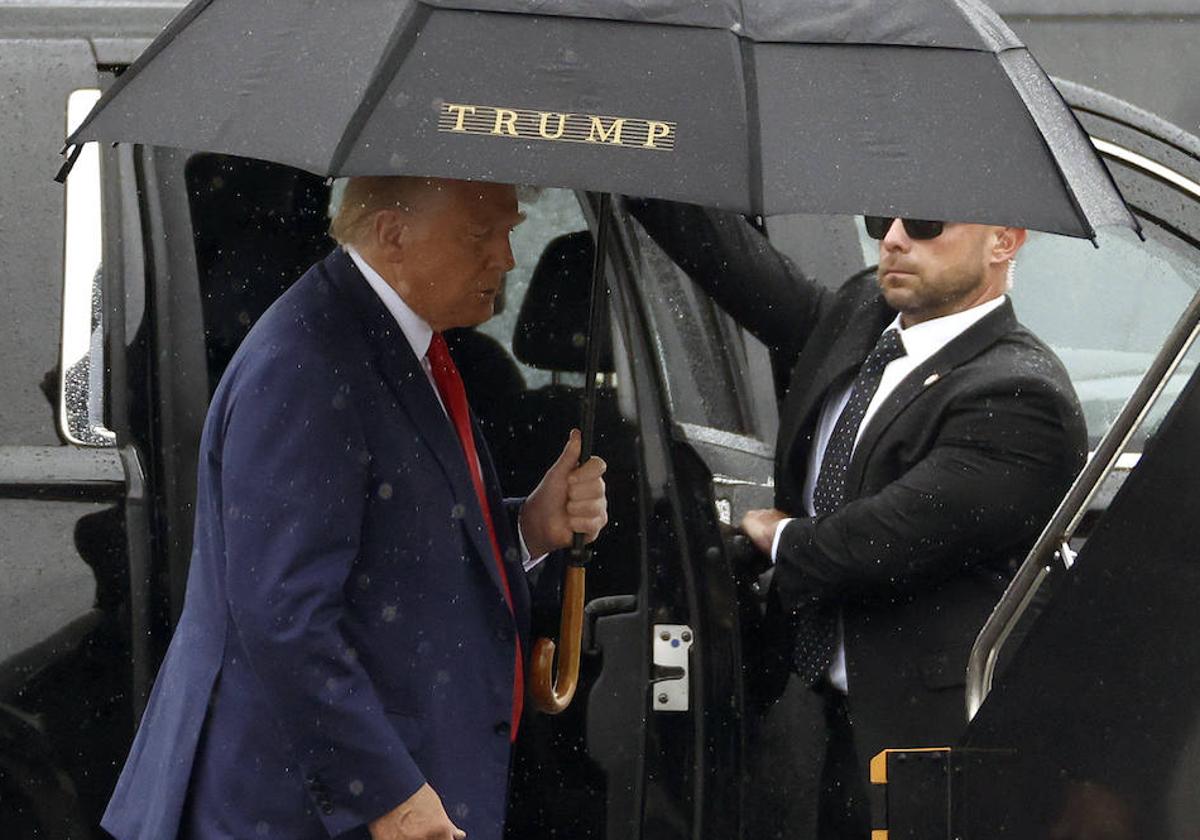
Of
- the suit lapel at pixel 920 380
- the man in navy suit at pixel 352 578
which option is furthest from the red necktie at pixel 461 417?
the suit lapel at pixel 920 380

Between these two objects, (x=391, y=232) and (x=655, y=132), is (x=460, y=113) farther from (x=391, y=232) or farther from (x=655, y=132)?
(x=391, y=232)

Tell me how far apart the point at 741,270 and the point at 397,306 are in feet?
2.93

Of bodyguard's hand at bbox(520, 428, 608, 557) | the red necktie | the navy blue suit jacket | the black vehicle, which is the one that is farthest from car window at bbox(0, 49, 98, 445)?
bodyguard's hand at bbox(520, 428, 608, 557)

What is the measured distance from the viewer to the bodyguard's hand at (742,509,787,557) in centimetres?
330

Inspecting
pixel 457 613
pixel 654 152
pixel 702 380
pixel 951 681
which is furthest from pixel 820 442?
pixel 654 152

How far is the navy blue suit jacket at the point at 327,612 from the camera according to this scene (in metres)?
2.51

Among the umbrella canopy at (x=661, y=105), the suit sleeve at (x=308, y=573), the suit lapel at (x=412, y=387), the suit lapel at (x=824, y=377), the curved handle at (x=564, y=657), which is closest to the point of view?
the umbrella canopy at (x=661, y=105)

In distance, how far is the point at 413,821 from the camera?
2.57 m

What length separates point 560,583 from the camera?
123 inches

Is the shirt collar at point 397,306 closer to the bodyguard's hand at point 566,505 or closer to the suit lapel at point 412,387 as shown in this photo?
the suit lapel at point 412,387

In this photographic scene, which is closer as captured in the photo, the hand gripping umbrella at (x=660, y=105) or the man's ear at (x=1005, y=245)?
the hand gripping umbrella at (x=660, y=105)

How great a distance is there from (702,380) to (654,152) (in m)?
1.18

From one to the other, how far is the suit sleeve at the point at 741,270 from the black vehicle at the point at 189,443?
0.05 meters

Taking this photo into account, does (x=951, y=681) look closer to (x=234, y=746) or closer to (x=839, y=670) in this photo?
(x=839, y=670)
